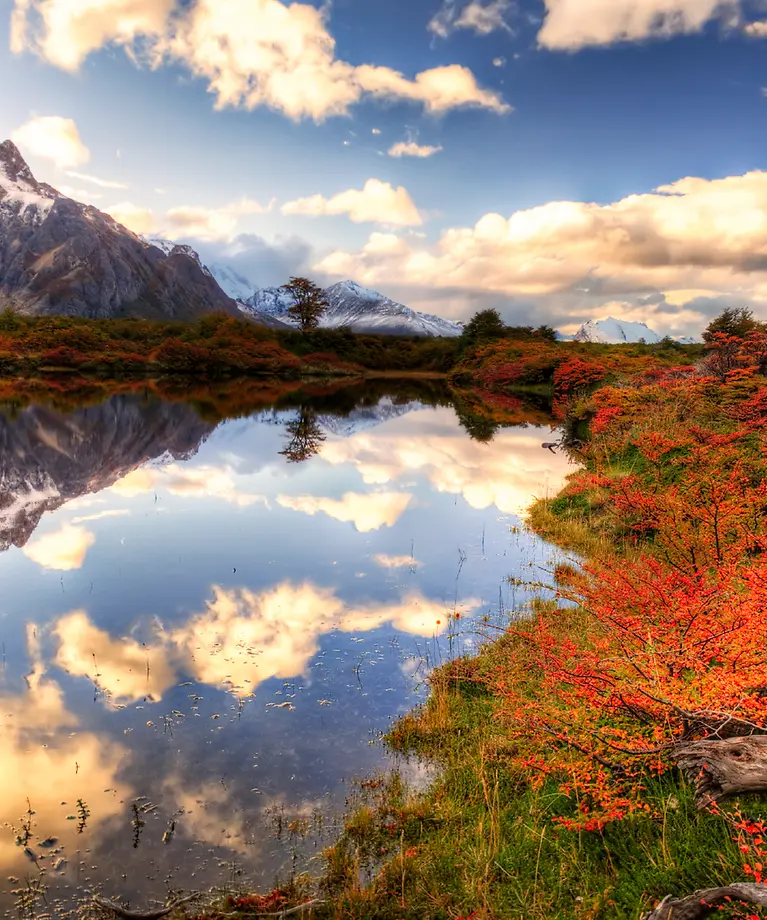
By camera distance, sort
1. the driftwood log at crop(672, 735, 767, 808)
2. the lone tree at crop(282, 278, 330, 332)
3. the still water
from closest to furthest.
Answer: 1. the driftwood log at crop(672, 735, 767, 808)
2. the still water
3. the lone tree at crop(282, 278, 330, 332)

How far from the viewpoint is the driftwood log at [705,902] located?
3977 mm

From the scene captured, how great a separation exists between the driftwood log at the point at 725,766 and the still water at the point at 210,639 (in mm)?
3945

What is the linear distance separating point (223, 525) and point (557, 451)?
69.8ft

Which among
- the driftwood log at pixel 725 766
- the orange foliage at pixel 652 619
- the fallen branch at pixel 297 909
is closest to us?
the driftwood log at pixel 725 766

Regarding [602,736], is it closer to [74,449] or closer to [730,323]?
[74,449]

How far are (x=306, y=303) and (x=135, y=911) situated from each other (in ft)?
385

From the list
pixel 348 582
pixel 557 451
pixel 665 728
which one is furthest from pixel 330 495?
pixel 665 728

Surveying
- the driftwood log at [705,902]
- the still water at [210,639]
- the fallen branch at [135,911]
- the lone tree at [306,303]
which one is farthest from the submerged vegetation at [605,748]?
the lone tree at [306,303]

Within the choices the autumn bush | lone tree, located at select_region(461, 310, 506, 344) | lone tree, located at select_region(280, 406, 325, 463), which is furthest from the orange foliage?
lone tree, located at select_region(461, 310, 506, 344)

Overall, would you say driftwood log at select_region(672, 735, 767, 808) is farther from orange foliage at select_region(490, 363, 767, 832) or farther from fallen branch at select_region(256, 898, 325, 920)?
fallen branch at select_region(256, 898, 325, 920)

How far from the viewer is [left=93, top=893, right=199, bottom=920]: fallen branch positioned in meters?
5.44

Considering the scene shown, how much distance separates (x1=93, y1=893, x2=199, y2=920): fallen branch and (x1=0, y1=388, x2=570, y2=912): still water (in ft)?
0.69

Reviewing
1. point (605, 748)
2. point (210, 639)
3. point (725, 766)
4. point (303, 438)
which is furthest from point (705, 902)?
point (303, 438)

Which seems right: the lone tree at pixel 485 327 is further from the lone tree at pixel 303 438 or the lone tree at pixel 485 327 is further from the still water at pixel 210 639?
the still water at pixel 210 639
